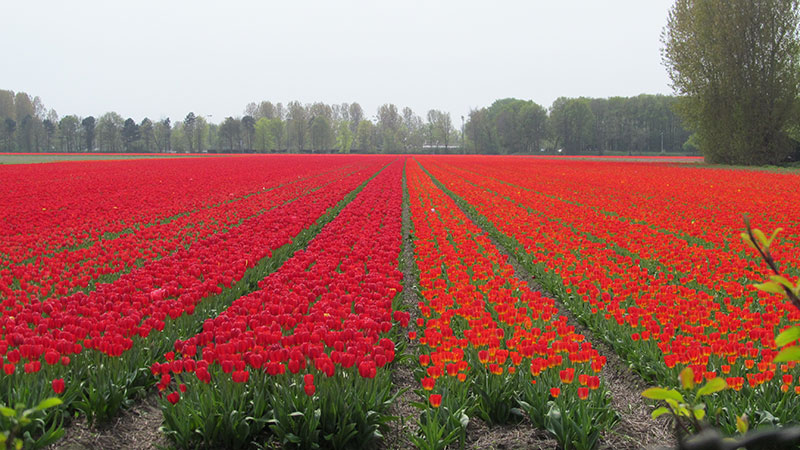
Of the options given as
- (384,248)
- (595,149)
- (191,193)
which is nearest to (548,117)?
(595,149)

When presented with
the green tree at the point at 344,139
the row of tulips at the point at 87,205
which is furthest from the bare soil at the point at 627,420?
the green tree at the point at 344,139

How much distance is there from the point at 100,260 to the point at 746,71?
41141 mm

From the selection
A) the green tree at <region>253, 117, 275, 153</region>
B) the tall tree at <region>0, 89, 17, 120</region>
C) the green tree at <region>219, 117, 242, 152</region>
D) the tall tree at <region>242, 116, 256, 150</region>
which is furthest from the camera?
the tall tree at <region>242, 116, 256, 150</region>

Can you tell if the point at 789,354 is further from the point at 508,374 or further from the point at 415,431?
the point at 508,374

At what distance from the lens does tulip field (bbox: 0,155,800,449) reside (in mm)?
3762

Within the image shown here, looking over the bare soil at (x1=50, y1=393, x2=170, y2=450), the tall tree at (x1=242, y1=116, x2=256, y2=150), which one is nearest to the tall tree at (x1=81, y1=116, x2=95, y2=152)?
the tall tree at (x1=242, y1=116, x2=256, y2=150)

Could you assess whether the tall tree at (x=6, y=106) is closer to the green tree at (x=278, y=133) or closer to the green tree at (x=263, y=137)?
the green tree at (x=263, y=137)

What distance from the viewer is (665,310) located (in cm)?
531

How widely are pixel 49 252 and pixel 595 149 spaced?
385ft

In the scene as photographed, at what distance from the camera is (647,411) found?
4324mm

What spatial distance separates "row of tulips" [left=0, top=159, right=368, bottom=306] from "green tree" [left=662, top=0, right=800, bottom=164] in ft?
117

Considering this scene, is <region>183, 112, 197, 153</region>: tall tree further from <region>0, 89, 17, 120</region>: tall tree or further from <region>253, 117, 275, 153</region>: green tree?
<region>0, 89, 17, 120</region>: tall tree

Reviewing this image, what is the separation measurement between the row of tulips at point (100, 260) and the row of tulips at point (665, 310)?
6.14 meters

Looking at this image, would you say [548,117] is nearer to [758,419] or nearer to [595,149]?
[595,149]
